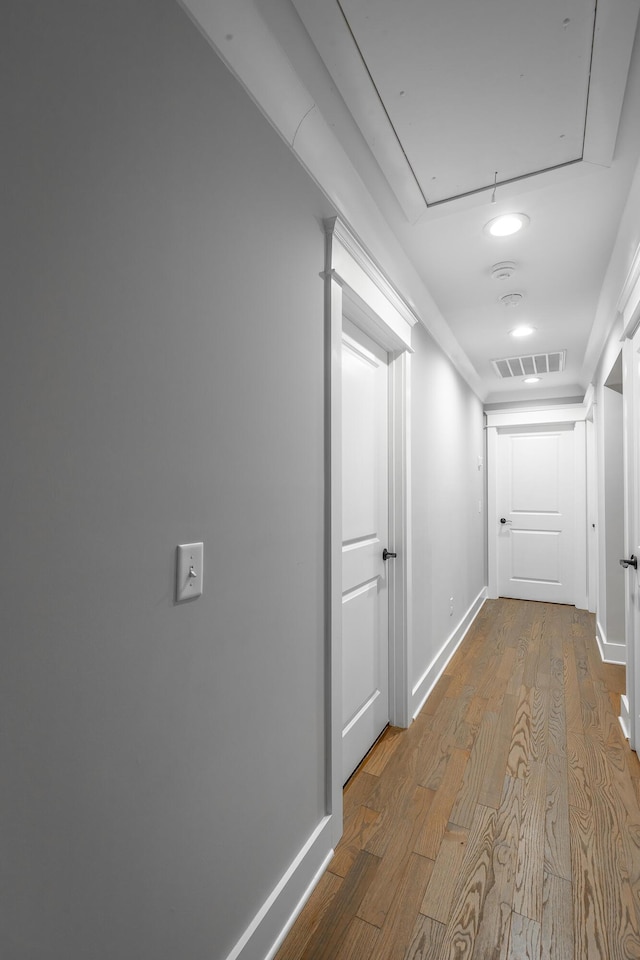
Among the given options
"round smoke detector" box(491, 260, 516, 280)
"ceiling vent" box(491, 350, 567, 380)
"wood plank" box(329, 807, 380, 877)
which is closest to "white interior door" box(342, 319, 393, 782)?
"wood plank" box(329, 807, 380, 877)

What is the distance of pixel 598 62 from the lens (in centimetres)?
124

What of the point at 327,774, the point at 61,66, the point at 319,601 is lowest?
the point at 327,774

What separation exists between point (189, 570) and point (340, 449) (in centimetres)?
81

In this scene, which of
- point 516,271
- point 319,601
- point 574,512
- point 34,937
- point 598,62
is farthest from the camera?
point 574,512

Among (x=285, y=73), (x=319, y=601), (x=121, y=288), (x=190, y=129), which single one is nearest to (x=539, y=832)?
(x=319, y=601)

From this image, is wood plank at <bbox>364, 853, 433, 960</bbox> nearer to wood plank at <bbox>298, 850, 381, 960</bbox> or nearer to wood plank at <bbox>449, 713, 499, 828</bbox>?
wood plank at <bbox>298, 850, 381, 960</bbox>

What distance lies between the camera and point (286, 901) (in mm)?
1312

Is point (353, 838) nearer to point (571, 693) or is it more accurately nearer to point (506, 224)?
point (571, 693)

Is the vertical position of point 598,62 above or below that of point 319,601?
above

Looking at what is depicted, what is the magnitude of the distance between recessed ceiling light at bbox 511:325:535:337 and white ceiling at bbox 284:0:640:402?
903mm

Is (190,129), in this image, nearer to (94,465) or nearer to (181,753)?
(94,465)

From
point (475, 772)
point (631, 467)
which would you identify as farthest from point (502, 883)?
point (631, 467)

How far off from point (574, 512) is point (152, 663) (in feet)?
17.3

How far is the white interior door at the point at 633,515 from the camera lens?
7.12 ft
